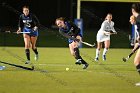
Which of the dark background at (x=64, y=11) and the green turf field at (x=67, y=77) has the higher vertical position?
the green turf field at (x=67, y=77)

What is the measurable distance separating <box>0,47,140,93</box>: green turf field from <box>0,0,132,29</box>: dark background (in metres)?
20.1

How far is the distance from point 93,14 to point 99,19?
34.8 inches

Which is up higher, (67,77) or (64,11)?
(67,77)

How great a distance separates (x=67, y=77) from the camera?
13359mm

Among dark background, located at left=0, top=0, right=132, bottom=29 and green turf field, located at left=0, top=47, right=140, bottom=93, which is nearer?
green turf field, located at left=0, top=47, right=140, bottom=93

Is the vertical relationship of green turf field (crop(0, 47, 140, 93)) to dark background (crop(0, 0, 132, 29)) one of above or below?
above

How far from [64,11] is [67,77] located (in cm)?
2697

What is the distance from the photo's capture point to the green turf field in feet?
37.0

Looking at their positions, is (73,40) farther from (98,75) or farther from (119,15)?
(119,15)

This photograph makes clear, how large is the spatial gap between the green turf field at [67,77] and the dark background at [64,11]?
20094mm

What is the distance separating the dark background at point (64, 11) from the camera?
39.7m

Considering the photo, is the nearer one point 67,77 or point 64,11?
point 67,77

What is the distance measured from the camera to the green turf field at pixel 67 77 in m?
11.3

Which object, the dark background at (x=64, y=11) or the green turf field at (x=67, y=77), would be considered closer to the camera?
the green turf field at (x=67, y=77)
